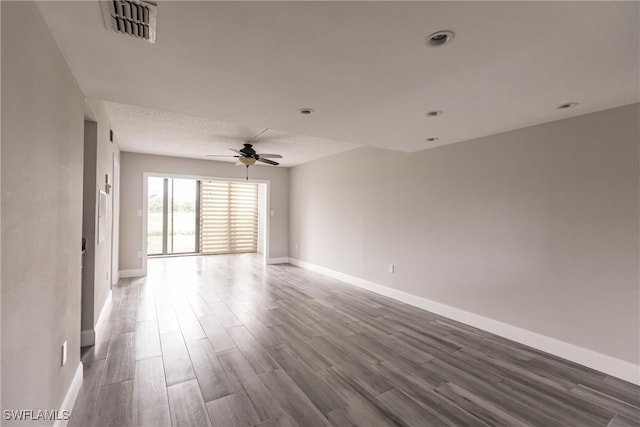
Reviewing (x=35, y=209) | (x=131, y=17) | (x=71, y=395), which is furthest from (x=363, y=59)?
(x=71, y=395)

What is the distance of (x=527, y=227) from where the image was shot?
3.03m

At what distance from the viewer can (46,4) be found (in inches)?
50.5

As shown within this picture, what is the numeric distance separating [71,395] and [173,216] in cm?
719

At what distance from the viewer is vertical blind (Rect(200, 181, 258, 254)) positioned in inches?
343

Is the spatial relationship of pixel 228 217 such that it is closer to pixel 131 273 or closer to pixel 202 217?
pixel 202 217

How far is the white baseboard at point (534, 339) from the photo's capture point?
95.0 inches

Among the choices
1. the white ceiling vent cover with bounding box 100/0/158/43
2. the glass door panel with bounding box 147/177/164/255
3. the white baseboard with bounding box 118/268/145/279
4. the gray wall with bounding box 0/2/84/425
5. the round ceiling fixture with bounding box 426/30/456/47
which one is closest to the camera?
the gray wall with bounding box 0/2/84/425

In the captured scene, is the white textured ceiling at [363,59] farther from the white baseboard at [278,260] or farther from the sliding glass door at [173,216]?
the sliding glass door at [173,216]

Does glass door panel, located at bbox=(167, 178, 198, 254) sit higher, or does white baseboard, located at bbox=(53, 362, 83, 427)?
glass door panel, located at bbox=(167, 178, 198, 254)

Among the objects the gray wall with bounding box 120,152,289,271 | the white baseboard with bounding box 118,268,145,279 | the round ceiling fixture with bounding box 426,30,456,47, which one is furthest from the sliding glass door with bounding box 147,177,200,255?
the round ceiling fixture with bounding box 426,30,456,47

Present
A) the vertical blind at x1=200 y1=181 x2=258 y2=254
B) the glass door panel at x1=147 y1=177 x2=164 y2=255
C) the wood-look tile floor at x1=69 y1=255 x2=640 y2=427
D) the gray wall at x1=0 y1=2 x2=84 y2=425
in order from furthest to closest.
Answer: the vertical blind at x1=200 y1=181 x2=258 y2=254 → the glass door panel at x1=147 y1=177 x2=164 y2=255 → the wood-look tile floor at x1=69 y1=255 x2=640 y2=427 → the gray wall at x1=0 y1=2 x2=84 y2=425

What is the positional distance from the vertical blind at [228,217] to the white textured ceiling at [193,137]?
2899mm

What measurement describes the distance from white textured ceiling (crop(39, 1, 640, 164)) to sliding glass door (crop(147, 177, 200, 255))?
6.50 m

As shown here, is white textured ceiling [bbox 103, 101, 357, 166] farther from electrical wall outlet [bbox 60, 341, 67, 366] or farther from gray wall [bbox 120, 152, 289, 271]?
electrical wall outlet [bbox 60, 341, 67, 366]
